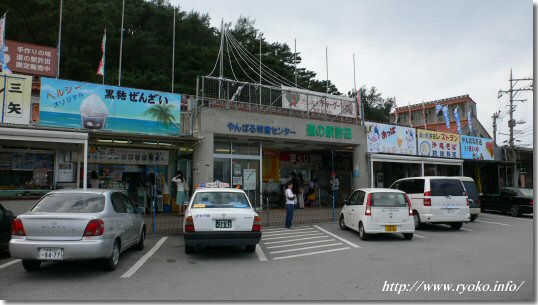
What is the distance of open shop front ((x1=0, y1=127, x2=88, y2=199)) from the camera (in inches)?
520

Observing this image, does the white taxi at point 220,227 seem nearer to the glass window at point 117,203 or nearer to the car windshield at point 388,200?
the glass window at point 117,203

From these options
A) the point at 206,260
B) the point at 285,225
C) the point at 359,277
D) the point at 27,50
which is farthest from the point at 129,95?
the point at 359,277

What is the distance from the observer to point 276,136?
1673 centimetres

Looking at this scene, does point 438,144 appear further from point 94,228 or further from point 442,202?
point 94,228

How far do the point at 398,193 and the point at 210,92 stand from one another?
8585 millimetres

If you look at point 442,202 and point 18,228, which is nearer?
point 18,228

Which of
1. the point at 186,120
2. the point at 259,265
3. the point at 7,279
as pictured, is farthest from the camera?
the point at 186,120

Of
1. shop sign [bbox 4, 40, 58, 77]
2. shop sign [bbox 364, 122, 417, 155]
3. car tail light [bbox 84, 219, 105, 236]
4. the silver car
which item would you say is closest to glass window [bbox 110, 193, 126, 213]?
the silver car

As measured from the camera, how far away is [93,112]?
13672 millimetres

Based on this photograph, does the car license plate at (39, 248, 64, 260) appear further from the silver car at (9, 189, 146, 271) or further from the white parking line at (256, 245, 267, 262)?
the white parking line at (256, 245, 267, 262)

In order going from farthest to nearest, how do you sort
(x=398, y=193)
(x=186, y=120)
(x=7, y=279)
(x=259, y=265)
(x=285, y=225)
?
(x=186, y=120) < (x=285, y=225) < (x=398, y=193) < (x=259, y=265) < (x=7, y=279)

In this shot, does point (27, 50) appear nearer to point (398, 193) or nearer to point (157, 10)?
point (398, 193)

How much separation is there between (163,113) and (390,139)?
1260 cm

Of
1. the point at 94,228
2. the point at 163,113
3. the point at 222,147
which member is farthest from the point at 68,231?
the point at 222,147
